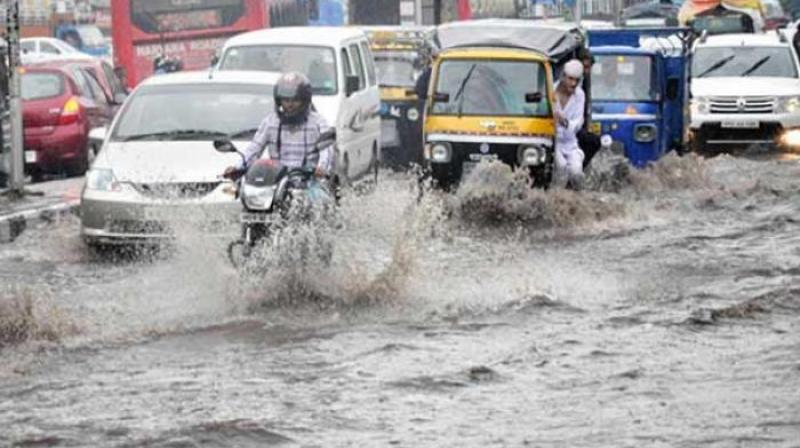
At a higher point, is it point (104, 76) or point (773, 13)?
point (104, 76)

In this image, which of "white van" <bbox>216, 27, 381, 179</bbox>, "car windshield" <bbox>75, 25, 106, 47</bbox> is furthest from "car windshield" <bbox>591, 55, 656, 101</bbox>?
"car windshield" <bbox>75, 25, 106, 47</bbox>

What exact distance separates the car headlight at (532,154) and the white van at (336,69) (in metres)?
1.61

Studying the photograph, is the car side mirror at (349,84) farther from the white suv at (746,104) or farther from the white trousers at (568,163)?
the white suv at (746,104)

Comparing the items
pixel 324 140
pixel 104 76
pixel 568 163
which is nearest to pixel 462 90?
pixel 568 163

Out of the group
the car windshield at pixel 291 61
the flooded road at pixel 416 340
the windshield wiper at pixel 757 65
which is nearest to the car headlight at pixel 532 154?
the flooded road at pixel 416 340

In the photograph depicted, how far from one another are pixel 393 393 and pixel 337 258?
370cm

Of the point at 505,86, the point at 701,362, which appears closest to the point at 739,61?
the point at 505,86

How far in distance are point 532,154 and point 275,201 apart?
24.2 ft

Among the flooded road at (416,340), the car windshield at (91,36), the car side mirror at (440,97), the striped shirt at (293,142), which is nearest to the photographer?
the flooded road at (416,340)

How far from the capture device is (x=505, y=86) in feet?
65.8

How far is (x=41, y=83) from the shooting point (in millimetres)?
24922

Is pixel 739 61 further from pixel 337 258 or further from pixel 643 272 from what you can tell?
pixel 337 258

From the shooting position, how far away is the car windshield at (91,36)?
201 feet

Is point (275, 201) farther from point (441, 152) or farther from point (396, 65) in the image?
point (396, 65)
